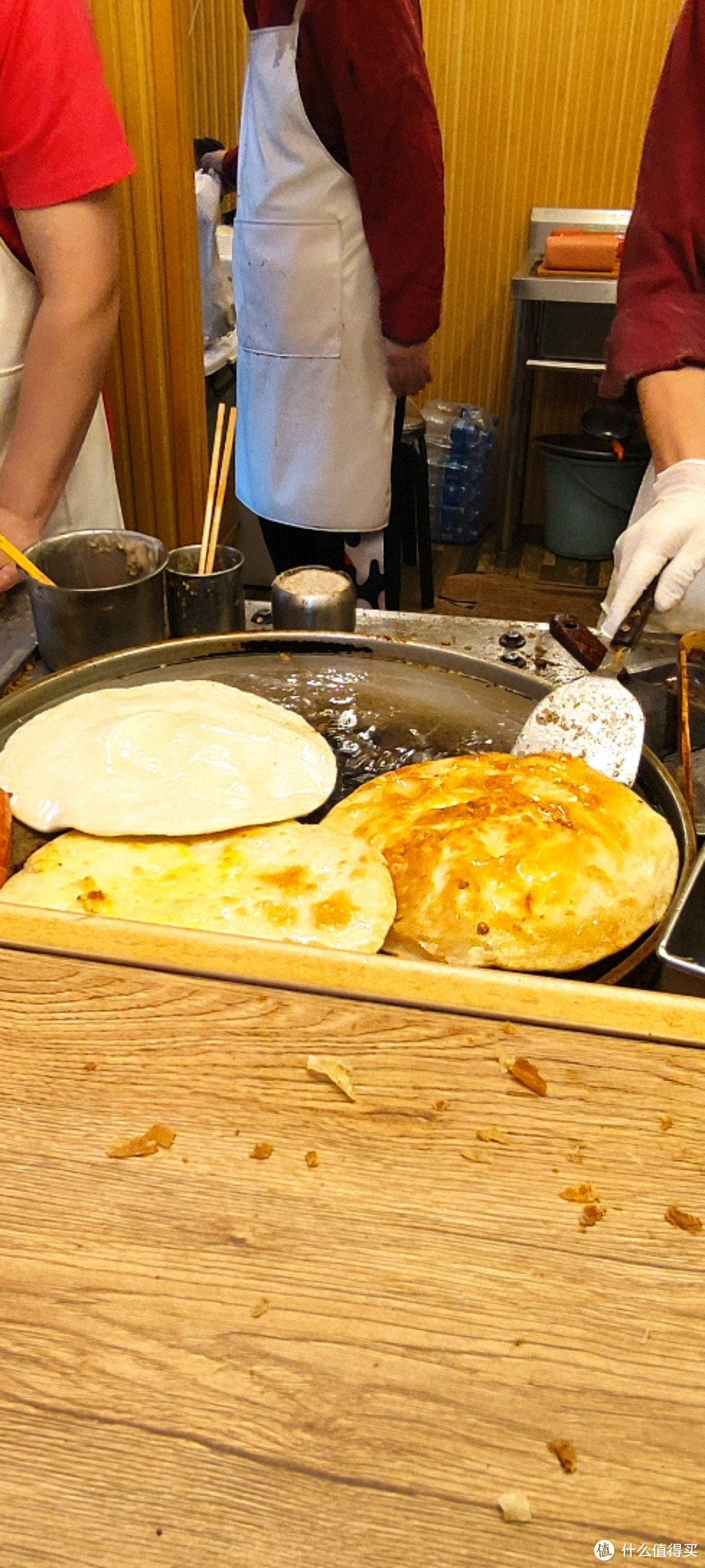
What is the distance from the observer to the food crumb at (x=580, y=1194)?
702 mm

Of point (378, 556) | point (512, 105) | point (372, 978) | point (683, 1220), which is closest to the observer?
point (683, 1220)

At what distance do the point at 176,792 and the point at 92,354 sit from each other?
1312 mm

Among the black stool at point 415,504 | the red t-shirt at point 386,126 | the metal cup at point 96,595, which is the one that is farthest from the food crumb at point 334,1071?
the black stool at point 415,504

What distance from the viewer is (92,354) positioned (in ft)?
7.39

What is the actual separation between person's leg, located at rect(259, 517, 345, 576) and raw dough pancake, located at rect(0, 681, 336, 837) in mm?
2266

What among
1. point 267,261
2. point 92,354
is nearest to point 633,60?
point 267,261

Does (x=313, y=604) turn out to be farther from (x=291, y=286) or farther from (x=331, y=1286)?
(x=291, y=286)

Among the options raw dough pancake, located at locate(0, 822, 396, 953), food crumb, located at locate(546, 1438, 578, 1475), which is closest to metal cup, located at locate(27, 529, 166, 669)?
raw dough pancake, located at locate(0, 822, 396, 953)

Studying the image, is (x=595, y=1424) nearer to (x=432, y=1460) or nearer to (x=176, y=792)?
(x=432, y=1460)

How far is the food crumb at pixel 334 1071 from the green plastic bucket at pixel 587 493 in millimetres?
5068

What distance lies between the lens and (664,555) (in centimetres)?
173

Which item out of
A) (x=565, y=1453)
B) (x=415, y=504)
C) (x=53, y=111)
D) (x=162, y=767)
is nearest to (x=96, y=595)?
(x=162, y=767)

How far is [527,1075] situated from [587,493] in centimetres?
523

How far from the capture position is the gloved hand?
169cm
